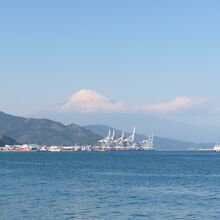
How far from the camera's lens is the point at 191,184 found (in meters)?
83.1

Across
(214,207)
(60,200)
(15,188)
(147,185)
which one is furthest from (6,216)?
(147,185)

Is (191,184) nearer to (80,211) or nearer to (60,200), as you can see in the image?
(60,200)

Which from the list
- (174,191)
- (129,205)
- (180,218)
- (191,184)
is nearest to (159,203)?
(129,205)

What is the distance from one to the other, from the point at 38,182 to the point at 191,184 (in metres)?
22.0

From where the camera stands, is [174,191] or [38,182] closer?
[174,191]

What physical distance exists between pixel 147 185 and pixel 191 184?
739cm

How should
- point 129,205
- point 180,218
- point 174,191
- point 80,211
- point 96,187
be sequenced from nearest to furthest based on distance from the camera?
point 180,218 → point 80,211 → point 129,205 → point 174,191 → point 96,187

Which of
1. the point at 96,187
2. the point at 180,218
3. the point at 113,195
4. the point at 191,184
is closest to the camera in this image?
the point at 180,218

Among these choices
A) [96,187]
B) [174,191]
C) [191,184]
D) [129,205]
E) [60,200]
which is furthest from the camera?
[191,184]

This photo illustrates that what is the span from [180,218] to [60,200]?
1597 centimetres

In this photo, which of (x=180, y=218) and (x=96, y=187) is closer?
(x=180, y=218)

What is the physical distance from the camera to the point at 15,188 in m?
74.2

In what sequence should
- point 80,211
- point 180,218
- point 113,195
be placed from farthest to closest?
point 113,195
point 80,211
point 180,218

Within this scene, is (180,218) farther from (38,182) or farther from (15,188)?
(38,182)
